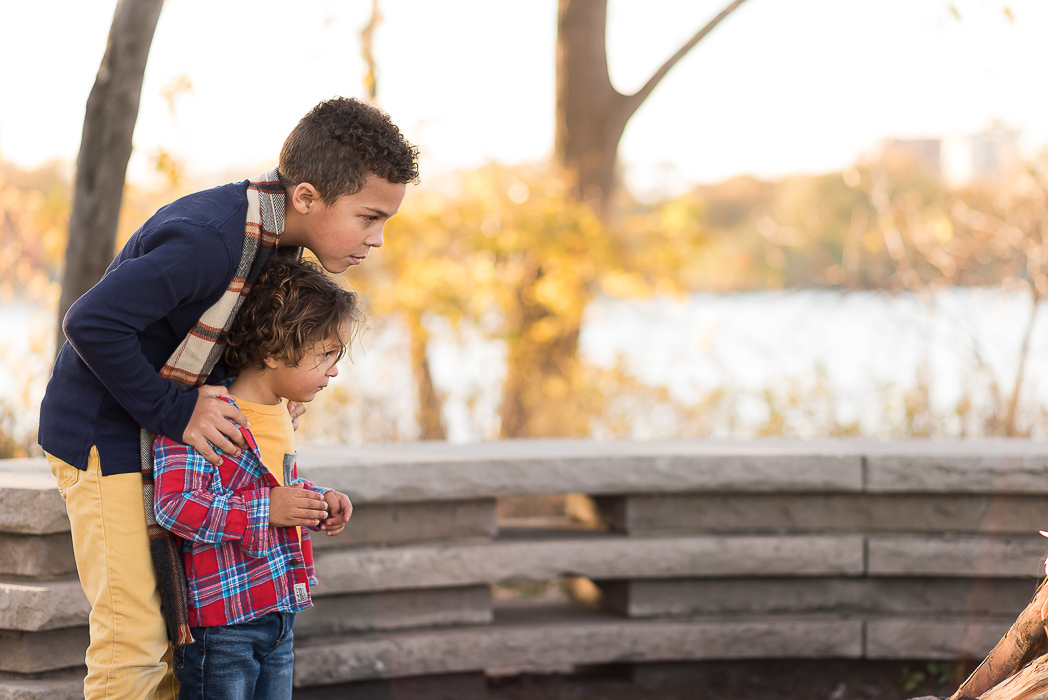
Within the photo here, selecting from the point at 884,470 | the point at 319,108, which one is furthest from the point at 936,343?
the point at 319,108

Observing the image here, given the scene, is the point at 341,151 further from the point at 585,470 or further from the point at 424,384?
the point at 424,384

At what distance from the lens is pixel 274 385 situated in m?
2.15

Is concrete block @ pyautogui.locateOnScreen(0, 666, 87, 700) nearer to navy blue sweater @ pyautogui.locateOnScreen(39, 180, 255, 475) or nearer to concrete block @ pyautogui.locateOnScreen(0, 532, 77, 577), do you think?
concrete block @ pyautogui.locateOnScreen(0, 532, 77, 577)

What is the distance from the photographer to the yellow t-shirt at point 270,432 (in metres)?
2.13

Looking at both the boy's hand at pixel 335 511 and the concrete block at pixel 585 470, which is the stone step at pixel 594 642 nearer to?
the concrete block at pixel 585 470

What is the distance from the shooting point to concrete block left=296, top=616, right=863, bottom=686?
3057mm

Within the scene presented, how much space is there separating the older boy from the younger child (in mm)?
55

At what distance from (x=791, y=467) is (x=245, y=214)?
207cm

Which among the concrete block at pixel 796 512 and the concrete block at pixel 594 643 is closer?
the concrete block at pixel 594 643

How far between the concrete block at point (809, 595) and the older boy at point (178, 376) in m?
1.63

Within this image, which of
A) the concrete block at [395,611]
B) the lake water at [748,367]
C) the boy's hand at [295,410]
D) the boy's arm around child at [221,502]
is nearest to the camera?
the boy's arm around child at [221,502]

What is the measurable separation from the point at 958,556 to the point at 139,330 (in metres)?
2.76

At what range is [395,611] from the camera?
122 inches

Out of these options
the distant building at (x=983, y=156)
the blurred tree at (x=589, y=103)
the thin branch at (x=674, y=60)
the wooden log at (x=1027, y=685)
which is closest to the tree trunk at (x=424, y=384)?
the blurred tree at (x=589, y=103)
